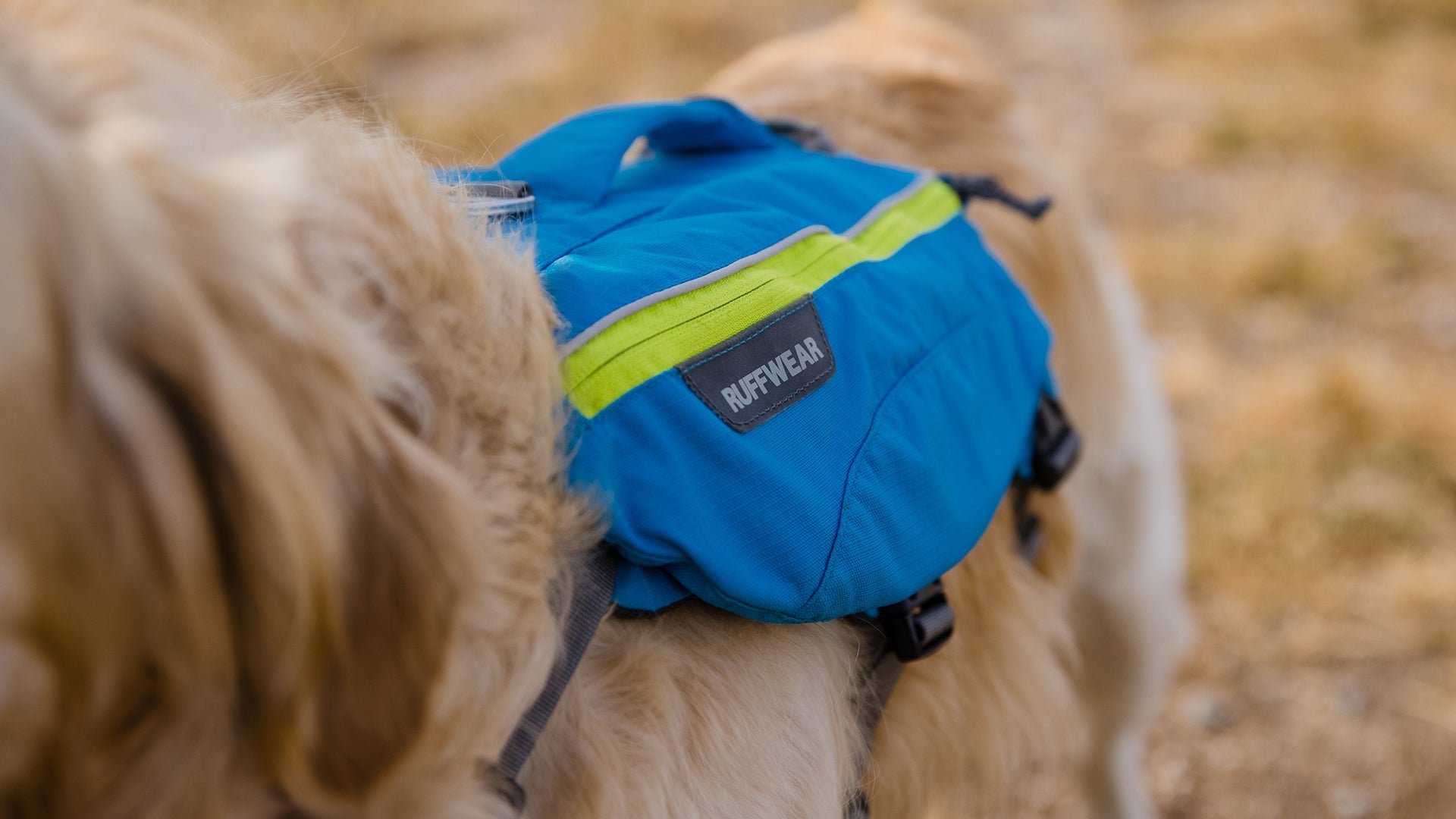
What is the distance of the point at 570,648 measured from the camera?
3.42 ft

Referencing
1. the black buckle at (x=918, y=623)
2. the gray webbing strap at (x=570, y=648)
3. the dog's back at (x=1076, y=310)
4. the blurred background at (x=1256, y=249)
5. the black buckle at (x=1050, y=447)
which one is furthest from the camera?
the blurred background at (x=1256, y=249)

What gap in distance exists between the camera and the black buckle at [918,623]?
131 centimetres

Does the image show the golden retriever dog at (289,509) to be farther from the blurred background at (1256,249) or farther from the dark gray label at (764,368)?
the blurred background at (1256,249)

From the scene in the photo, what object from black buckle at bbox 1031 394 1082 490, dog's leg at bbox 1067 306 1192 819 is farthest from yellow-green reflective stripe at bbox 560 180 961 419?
dog's leg at bbox 1067 306 1192 819

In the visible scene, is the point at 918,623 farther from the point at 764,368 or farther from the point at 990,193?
the point at 990,193

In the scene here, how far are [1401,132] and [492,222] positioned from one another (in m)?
5.27

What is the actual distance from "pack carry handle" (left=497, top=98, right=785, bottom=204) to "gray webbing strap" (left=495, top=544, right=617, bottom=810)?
53 centimetres

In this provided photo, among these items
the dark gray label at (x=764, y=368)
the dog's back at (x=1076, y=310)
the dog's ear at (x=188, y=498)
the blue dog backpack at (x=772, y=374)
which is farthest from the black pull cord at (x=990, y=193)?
the dog's ear at (x=188, y=498)

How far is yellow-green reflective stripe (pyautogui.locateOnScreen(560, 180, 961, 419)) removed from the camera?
1.08 meters

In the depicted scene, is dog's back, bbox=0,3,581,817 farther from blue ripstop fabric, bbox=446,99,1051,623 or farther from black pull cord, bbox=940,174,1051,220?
black pull cord, bbox=940,174,1051,220

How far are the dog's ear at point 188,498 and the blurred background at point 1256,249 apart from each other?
53cm

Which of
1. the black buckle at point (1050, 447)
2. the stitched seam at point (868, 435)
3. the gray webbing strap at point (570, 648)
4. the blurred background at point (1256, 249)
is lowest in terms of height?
the blurred background at point (1256, 249)

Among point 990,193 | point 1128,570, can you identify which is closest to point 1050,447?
point 990,193

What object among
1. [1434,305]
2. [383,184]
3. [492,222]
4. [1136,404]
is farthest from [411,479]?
[1434,305]
